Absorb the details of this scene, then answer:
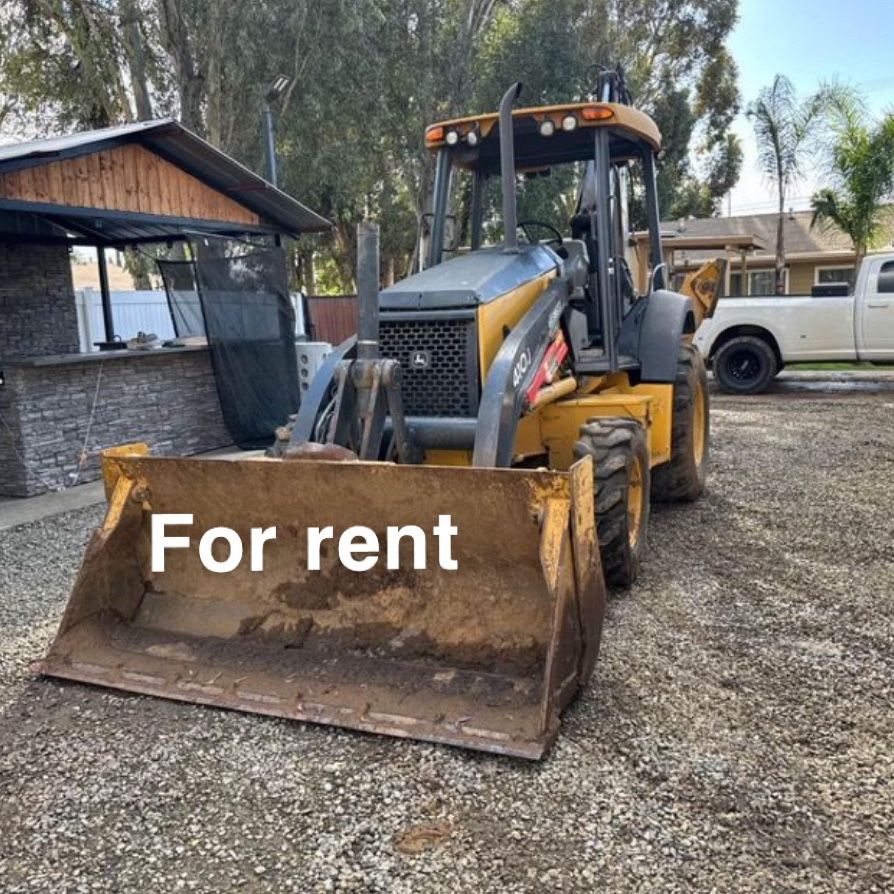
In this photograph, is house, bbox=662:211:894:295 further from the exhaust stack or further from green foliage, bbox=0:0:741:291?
the exhaust stack

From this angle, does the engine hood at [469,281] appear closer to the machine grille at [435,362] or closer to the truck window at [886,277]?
the machine grille at [435,362]

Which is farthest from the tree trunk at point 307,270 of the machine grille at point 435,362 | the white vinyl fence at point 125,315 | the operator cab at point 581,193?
the machine grille at point 435,362

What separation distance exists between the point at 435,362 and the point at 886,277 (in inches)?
433

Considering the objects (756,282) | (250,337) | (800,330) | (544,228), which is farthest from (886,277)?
(756,282)

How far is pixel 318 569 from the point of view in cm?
384

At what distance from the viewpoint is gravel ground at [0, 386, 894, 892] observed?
2576 millimetres

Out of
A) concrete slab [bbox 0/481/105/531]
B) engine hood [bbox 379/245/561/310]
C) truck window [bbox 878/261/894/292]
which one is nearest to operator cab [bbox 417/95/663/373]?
engine hood [bbox 379/245/561/310]

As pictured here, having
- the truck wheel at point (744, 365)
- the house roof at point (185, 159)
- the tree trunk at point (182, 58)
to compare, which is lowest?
the truck wheel at point (744, 365)

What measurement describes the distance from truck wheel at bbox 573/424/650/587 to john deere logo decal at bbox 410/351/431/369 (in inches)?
32.9

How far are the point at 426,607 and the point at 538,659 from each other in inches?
21.2

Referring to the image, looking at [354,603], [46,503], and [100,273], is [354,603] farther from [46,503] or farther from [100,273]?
[100,273]

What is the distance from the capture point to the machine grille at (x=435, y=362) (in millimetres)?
4441

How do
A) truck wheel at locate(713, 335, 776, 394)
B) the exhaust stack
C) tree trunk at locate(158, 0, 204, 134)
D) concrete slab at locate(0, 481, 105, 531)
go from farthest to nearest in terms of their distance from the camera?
tree trunk at locate(158, 0, 204, 134) → truck wheel at locate(713, 335, 776, 394) → concrete slab at locate(0, 481, 105, 531) → the exhaust stack

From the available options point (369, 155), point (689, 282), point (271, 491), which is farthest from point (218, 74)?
point (271, 491)
